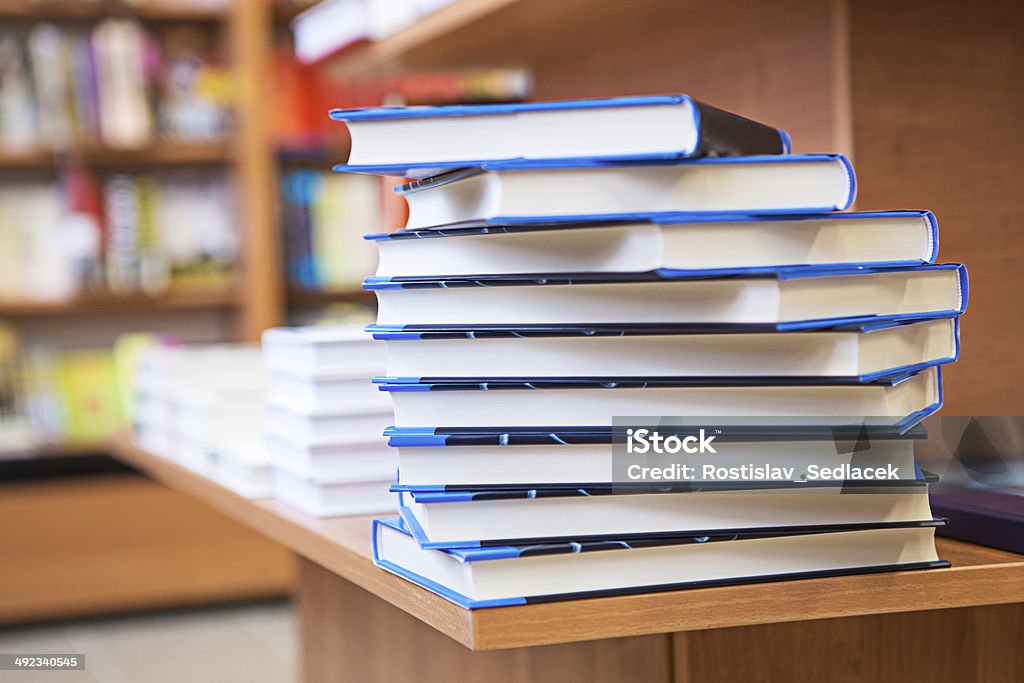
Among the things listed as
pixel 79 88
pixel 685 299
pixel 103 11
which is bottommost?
pixel 685 299

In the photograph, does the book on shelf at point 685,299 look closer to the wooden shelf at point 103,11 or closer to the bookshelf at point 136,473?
the bookshelf at point 136,473

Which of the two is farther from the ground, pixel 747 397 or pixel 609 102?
pixel 609 102

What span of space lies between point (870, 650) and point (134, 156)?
118 inches

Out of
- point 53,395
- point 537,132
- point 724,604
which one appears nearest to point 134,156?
point 53,395

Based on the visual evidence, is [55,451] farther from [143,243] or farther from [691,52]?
[691,52]

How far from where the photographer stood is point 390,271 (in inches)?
30.9

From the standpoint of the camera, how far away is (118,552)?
3.27 metres

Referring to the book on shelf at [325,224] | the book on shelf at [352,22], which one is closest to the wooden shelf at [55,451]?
the book on shelf at [325,224]

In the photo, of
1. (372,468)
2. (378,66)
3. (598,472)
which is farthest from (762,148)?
(378,66)

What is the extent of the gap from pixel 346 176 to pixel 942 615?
295 centimetres

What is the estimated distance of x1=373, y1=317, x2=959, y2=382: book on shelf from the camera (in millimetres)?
672

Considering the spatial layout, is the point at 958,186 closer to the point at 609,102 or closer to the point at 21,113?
the point at 609,102

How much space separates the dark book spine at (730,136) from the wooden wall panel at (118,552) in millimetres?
2767

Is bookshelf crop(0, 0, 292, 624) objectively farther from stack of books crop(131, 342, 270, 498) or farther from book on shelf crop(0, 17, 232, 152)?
stack of books crop(131, 342, 270, 498)
